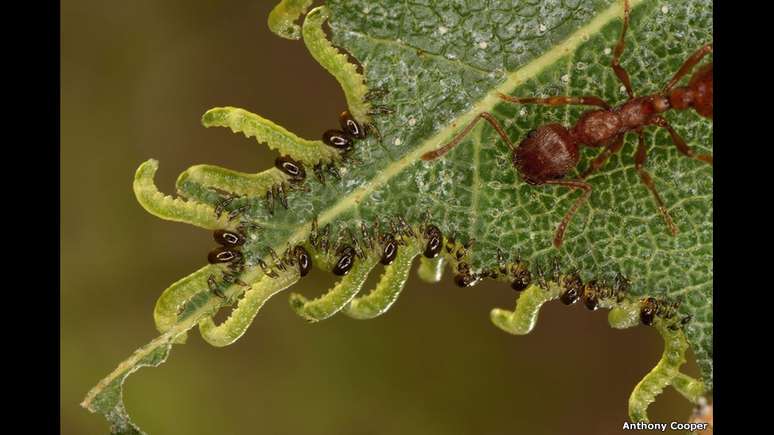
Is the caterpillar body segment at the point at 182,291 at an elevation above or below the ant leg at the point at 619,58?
below

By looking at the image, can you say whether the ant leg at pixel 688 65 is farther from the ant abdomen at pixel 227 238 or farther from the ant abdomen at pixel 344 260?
the ant abdomen at pixel 227 238

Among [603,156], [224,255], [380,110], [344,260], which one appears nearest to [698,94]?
[603,156]

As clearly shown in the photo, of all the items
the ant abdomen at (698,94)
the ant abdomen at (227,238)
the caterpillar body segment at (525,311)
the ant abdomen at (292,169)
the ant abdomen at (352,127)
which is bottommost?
the ant abdomen at (227,238)

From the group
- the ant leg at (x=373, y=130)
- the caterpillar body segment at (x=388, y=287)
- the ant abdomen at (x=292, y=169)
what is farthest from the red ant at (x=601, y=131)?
the ant abdomen at (x=292, y=169)

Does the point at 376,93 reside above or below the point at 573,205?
above

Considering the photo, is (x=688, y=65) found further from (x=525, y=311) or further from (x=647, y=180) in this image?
(x=525, y=311)

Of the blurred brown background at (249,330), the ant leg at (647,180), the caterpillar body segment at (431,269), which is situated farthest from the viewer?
the blurred brown background at (249,330)
